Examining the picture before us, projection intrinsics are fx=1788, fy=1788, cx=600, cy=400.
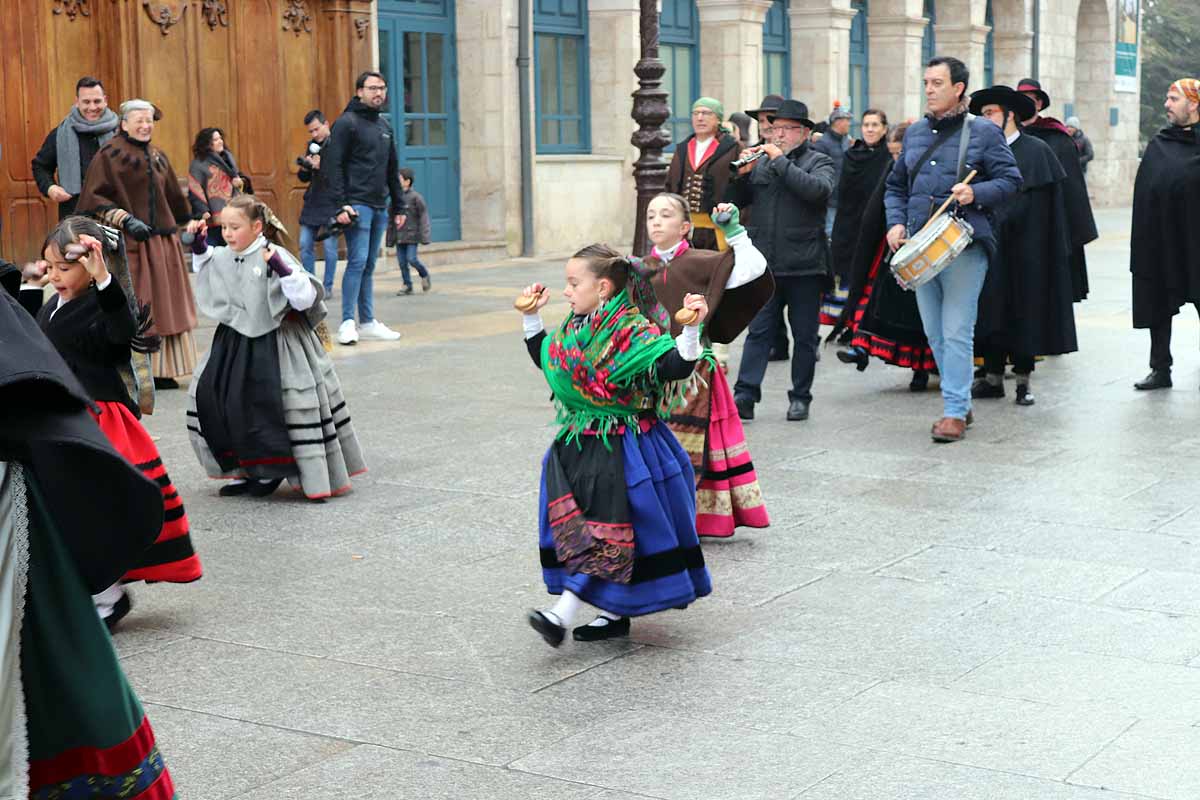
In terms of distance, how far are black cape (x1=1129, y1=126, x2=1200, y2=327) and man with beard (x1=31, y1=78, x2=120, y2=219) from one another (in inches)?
251

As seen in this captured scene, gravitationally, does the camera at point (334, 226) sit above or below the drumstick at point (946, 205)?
below

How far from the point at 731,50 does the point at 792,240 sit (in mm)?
15295

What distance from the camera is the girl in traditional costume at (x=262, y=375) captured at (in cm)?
742

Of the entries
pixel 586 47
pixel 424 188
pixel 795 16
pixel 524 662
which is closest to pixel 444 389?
pixel 524 662

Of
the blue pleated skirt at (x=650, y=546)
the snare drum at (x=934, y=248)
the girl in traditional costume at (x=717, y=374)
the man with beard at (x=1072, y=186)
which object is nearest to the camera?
the blue pleated skirt at (x=650, y=546)

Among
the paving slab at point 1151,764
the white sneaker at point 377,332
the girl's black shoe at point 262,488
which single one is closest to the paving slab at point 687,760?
the paving slab at point 1151,764

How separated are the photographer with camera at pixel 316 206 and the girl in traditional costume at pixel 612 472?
784 cm

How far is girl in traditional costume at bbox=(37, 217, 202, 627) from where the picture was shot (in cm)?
558

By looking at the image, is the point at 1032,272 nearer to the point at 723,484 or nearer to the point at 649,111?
the point at 723,484

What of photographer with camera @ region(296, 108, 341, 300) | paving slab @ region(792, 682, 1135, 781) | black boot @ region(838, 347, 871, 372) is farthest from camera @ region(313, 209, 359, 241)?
paving slab @ region(792, 682, 1135, 781)

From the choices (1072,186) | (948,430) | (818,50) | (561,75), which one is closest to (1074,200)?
(1072,186)

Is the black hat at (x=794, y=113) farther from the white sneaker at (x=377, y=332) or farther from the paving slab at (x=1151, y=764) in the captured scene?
the paving slab at (x=1151, y=764)

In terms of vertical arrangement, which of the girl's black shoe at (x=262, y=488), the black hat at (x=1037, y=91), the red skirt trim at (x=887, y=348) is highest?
the black hat at (x=1037, y=91)

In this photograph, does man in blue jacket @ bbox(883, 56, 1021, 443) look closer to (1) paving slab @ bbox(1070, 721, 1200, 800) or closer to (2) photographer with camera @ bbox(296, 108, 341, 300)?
(1) paving slab @ bbox(1070, 721, 1200, 800)
